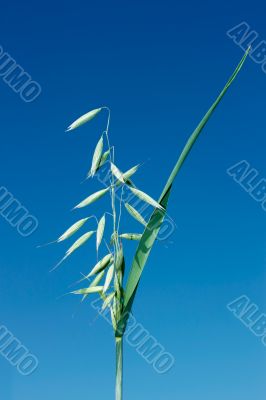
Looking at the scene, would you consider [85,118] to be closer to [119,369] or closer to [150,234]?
[150,234]

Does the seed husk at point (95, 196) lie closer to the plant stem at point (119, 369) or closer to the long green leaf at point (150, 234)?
the long green leaf at point (150, 234)

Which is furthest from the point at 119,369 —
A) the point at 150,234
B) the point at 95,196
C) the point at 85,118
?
the point at 85,118

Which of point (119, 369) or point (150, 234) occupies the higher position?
point (150, 234)

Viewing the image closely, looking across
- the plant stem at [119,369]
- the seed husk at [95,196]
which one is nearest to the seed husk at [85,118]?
the seed husk at [95,196]

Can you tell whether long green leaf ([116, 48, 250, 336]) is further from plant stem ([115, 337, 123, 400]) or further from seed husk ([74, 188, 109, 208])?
seed husk ([74, 188, 109, 208])

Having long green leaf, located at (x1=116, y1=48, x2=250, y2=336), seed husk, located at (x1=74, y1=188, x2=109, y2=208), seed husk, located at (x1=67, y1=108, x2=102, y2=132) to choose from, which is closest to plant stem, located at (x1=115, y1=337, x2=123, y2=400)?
long green leaf, located at (x1=116, y1=48, x2=250, y2=336)
